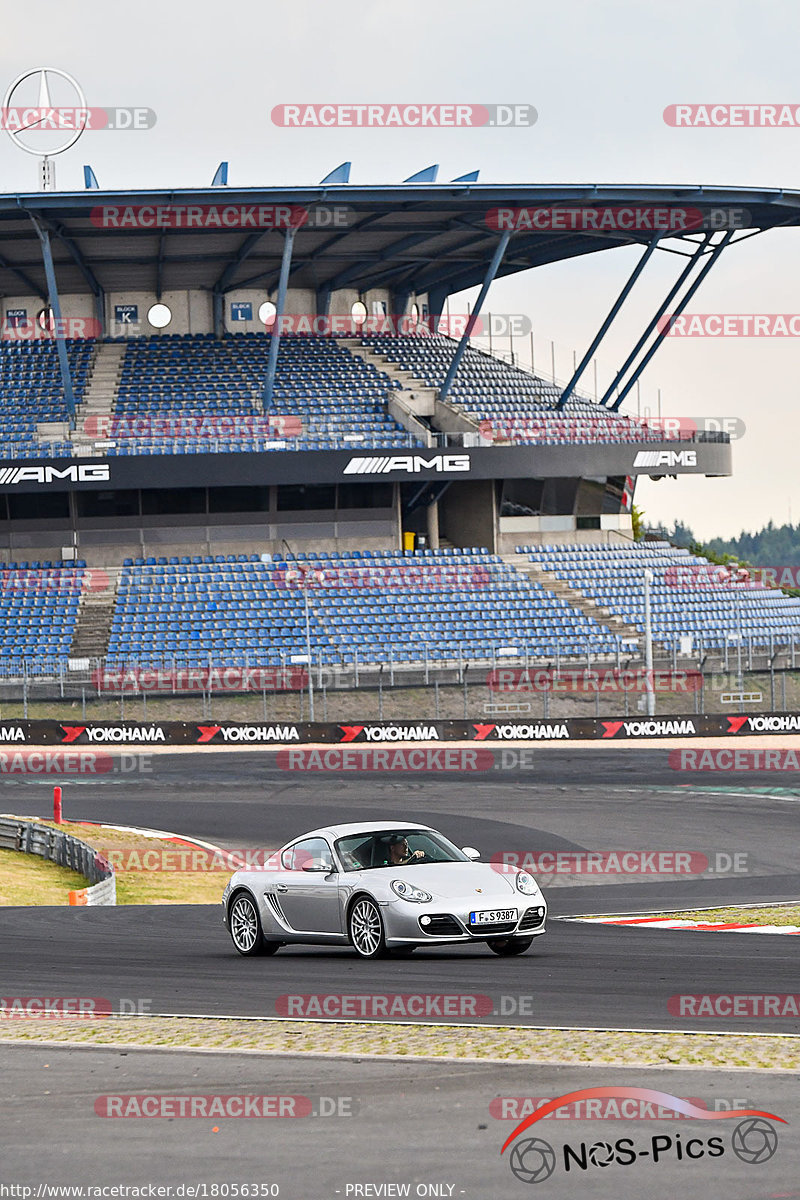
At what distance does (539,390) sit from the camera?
58688 millimetres

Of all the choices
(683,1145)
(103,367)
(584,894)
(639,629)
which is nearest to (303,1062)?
(683,1145)

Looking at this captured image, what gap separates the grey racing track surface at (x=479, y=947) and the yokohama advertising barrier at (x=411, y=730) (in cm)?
149

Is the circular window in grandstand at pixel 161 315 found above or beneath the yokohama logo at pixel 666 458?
above

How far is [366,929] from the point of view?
40.7 ft

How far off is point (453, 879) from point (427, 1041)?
353cm

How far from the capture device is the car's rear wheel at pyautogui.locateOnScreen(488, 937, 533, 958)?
41.0 feet

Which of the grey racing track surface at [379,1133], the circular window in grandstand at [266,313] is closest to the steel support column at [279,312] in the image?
the circular window in grandstand at [266,313]

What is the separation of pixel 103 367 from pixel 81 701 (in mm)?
19917

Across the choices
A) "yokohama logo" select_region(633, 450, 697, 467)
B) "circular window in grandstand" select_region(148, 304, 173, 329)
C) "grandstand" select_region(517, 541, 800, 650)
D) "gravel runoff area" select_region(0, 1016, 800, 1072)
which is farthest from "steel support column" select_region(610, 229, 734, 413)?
"gravel runoff area" select_region(0, 1016, 800, 1072)

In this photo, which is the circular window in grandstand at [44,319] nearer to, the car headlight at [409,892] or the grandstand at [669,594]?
the grandstand at [669,594]

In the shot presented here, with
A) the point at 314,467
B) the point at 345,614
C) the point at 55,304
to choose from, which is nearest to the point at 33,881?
A: the point at 345,614

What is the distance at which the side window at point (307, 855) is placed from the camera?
13.0 meters

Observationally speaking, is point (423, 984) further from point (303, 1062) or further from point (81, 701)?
point (81, 701)

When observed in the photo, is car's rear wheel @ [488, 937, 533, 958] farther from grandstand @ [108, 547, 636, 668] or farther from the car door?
grandstand @ [108, 547, 636, 668]
